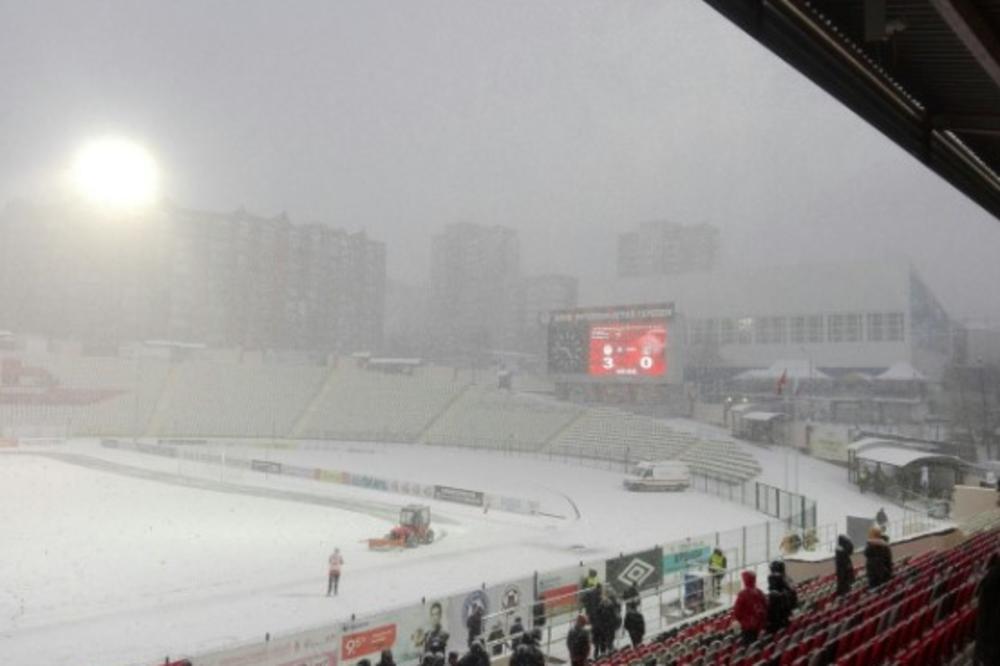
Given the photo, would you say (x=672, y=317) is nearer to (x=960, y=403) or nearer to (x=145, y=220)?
(x=960, y=403)

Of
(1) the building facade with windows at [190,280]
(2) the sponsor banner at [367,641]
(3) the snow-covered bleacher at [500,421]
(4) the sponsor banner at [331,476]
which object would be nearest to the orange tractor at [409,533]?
(2) the sponsor banner at [367,641]

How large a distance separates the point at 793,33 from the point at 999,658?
187 inches

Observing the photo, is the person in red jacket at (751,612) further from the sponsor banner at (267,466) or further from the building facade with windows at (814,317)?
the building facade with windows at (814,317)

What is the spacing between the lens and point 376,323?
147875 millimetres

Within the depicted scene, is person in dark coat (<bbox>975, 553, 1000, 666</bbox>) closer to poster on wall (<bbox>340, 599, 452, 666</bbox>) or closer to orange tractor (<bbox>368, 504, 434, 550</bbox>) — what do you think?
poster on wall (<bbox>340, 599, 452, 666</bbox>)

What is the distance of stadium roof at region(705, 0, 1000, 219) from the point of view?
5.96m

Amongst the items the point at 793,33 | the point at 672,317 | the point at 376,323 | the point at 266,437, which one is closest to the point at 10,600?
the point at 793,33

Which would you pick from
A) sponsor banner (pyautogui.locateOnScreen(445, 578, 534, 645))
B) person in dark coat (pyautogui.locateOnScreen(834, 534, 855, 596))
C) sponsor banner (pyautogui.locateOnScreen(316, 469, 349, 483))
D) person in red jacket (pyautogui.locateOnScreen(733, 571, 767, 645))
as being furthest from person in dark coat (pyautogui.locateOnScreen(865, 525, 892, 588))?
sponsor banner (pyautogui.locateOnScreen(316, 469, 349, 483))

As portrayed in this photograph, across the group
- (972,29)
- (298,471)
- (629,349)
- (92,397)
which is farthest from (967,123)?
(92,397)

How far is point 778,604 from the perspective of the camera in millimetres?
8336

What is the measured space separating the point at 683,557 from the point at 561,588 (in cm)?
416

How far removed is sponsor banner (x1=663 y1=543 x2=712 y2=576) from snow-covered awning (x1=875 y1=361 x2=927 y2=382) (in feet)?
171

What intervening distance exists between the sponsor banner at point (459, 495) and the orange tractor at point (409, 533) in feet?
27.4

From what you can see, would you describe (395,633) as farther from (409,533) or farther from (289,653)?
(409,533)
